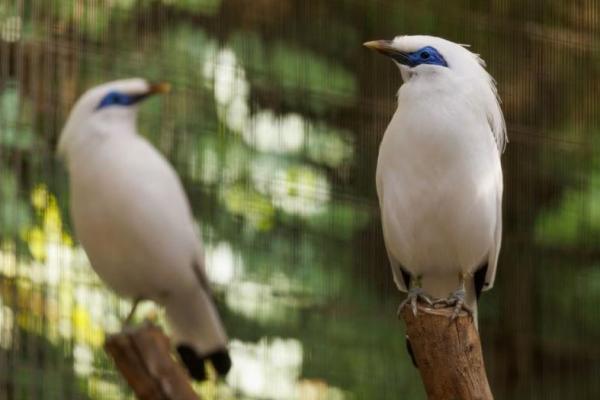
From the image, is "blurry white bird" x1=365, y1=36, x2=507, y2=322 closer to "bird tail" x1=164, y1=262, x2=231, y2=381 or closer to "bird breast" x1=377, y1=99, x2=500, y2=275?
"bird breast" x1=377, y1=99, x2=500, y2=275

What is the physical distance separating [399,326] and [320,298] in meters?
0.27

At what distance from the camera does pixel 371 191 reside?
4.60m

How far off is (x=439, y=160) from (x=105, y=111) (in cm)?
85

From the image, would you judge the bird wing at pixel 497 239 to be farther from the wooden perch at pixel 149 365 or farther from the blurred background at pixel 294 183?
the blurred background at pixel 294 183

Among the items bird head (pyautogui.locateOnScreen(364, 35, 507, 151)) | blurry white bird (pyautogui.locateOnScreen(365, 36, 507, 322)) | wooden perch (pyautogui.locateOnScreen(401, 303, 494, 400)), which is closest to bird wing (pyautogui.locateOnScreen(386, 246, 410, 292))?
blurry white bird (pyautogui.locateOnScreen(365, 36, 507, 322))

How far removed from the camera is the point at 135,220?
3326 millimetres

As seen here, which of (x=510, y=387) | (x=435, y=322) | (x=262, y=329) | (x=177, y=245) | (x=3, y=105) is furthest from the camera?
(x=510, y=387)

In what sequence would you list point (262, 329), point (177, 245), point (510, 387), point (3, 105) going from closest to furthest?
1. point (177, 245)
2. point (3, 105)
3. point (262, 329)
4. point (510, 387)

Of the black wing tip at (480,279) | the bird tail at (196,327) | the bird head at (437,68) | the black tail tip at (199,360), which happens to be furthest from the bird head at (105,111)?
the black wing tip at (480,279)

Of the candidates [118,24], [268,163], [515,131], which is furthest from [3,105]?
[515,131]

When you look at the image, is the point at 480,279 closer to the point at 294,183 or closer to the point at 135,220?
the point at 135,220

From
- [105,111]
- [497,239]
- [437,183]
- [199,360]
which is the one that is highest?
[105,111]

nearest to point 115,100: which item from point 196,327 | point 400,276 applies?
point 196,327

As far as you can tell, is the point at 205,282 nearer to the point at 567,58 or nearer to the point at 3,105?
the point at 3,105
